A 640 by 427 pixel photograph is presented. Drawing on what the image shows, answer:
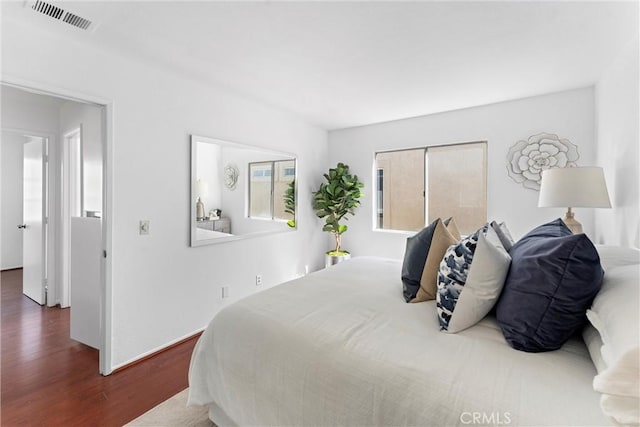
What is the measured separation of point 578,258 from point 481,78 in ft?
7.24

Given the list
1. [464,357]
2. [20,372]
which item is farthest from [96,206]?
[464,357]

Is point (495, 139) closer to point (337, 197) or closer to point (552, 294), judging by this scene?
point (337, 197)

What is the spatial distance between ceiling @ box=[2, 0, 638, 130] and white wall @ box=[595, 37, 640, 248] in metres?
0.18

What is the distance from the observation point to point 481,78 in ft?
8.70

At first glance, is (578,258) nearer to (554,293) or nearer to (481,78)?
(554,293)

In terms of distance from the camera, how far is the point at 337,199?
420cm

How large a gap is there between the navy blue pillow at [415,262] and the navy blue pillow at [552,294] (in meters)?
0.56

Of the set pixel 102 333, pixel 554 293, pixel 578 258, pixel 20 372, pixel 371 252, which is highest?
pixel 578 258

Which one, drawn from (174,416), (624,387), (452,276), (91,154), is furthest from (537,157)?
(91,154)

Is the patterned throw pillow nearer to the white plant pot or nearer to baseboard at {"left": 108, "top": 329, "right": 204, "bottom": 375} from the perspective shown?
baseboard at {"left": 108, "top": 329, "right": 204, "bottom": 375}

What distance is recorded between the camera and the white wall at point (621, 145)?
1.95m

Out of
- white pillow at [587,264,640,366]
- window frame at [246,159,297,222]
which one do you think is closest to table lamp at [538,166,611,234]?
white pillow at [587,264,640,366]

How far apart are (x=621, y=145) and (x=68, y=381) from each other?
4.48m

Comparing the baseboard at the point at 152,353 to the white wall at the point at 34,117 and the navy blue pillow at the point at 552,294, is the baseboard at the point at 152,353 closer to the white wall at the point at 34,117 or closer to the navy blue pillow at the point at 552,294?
the white wall at the point at 34,117
